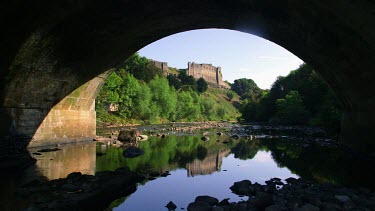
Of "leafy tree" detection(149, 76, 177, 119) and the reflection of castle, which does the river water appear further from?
"leafy tree" detection(149, 76, 177, 119)

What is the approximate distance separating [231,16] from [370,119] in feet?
31.7

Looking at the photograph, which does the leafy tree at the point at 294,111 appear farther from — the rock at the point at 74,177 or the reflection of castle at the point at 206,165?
the rock at the point at 74,177

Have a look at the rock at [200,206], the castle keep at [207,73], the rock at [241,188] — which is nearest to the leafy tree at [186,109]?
the castle keep at [207,73]

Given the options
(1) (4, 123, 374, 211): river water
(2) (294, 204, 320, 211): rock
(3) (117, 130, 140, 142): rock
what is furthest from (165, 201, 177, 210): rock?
(3) (117, 130, 140, 142): rock

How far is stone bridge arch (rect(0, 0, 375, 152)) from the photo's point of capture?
12008mm

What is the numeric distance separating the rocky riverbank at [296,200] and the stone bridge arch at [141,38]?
5.64 m

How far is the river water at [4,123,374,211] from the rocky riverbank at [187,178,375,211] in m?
0.99

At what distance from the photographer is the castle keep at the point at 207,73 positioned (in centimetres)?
17062

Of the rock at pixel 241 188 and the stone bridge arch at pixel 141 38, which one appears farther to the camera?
the stone bridge arch at pixel 141 38

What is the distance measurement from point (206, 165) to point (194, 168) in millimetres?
1104

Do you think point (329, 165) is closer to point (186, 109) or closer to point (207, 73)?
point (186, 109)

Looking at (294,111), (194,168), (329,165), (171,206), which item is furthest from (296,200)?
(294,111)

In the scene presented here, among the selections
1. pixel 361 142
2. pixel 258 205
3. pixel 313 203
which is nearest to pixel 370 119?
pixel 361 142

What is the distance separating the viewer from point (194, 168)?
1645cm
